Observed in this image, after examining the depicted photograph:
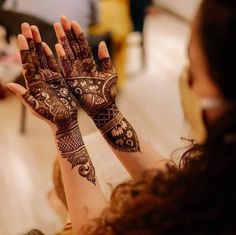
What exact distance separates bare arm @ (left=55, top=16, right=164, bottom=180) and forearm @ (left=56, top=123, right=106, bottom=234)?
9 cm

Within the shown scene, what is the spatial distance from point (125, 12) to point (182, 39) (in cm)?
111

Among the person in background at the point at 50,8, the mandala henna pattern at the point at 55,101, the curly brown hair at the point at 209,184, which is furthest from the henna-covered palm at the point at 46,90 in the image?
the person in background at the point at 50,8

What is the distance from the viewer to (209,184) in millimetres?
668

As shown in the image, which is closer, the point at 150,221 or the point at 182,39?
the point at 150,221

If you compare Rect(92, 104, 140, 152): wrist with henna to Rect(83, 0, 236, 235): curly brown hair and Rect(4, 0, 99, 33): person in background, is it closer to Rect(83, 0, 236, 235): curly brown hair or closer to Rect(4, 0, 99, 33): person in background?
Rect(83, 0, 236, 235): curly brown hair

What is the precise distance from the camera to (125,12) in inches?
109

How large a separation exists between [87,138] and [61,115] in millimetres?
339

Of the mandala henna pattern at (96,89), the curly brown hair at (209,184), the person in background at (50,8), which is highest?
the person in background at (50,8)

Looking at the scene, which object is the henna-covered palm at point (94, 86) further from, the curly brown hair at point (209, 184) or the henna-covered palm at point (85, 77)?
the curly brown hair at point (209, 184)

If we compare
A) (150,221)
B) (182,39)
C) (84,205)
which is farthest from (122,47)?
(150,221)

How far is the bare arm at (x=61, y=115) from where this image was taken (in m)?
0.90

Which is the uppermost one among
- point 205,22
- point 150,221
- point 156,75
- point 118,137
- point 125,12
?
point 125,12

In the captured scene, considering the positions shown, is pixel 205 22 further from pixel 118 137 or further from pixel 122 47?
pixel 122 47

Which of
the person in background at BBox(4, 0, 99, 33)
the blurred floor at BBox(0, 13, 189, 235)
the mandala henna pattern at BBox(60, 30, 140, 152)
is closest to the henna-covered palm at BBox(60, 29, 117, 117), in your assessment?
the mandala henna pattern at BBox(60, 30, 140, 152)
